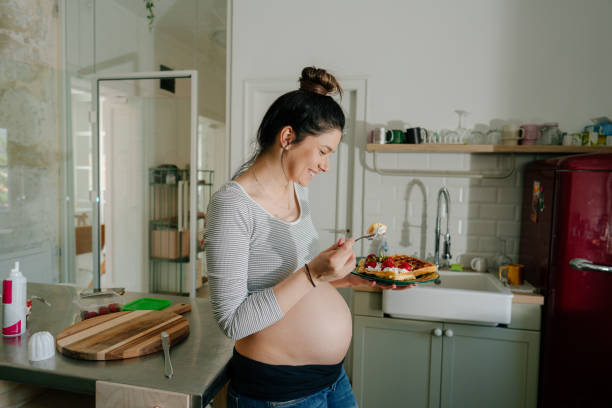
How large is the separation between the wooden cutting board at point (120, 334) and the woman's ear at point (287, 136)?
0.67m

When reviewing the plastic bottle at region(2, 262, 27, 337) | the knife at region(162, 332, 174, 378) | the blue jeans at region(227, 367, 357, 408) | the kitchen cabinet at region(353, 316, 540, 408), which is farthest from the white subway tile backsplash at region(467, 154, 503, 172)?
the plastic bottle at region(2, 262, 27, 337)

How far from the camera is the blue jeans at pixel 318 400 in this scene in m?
0.99

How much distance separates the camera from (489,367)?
1954 millimetres

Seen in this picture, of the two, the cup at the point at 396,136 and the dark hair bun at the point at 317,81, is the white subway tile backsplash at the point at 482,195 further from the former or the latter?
Result: the dark hair bun at the point at 317,81

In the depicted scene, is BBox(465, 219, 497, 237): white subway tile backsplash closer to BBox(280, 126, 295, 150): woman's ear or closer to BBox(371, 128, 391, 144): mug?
BBox(371, 128, 391, 144): mug

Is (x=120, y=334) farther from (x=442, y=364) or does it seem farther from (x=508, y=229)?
(x=508, y=229)

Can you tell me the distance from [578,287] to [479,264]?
0.61 meters

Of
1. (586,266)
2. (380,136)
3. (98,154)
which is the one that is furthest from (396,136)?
(98,154)

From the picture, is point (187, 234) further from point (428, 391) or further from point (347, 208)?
point (428, 391)

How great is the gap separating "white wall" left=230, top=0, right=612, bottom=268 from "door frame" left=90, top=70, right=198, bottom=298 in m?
0.64

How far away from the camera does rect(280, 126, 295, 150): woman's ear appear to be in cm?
101

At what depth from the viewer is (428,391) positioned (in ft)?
6.66

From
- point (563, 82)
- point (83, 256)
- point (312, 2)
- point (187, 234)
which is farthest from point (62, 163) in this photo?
point (563, 82)

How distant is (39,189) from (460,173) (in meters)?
3.13
